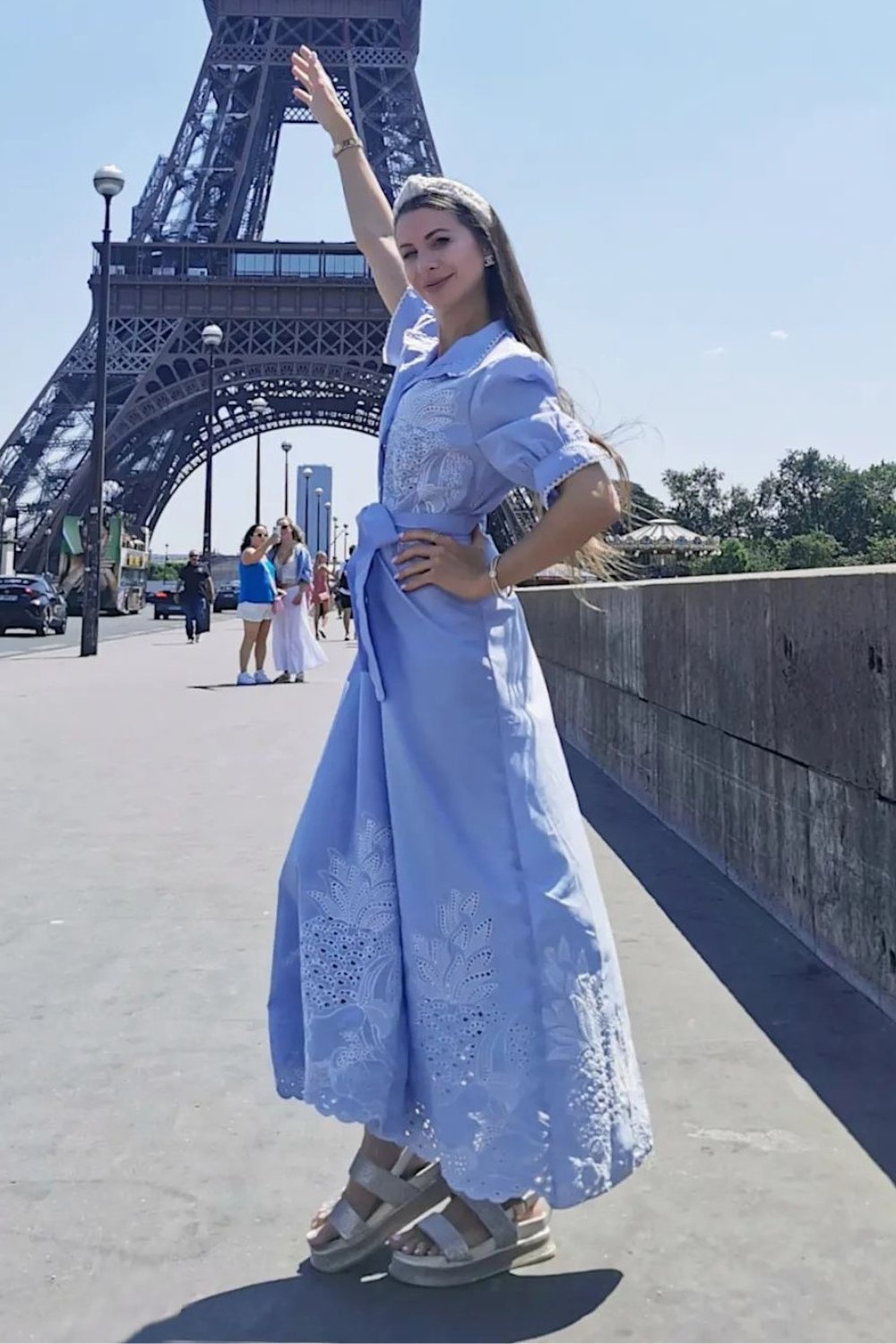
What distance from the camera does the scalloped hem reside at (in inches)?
87.1

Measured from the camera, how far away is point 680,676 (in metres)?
6.23

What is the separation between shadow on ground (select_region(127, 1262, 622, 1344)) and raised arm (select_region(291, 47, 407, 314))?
5.91ft

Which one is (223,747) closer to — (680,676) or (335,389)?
(680,676)

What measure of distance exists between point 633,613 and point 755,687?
Answer: 2.42 m

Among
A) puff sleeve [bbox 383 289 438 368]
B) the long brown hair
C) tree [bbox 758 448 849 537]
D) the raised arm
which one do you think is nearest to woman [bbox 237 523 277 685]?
the raised arm

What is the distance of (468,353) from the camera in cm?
243

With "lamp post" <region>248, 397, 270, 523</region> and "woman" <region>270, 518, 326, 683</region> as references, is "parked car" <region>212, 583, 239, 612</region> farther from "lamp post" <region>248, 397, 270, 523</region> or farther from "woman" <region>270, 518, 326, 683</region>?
"woman" <region>270, 518, 326, 683</region>

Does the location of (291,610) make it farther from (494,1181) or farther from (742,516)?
(742,516)

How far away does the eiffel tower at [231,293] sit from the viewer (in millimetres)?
53500

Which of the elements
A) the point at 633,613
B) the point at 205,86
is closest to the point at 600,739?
the point at 633,613

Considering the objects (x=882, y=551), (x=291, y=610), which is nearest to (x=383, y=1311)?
(x=291, y=610)

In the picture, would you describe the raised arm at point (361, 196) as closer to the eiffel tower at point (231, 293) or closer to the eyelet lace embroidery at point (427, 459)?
the eyelet lace embroidery at point (427, 459)

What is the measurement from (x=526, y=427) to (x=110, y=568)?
42702mm

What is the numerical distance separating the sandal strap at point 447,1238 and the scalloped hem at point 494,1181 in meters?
0.05
